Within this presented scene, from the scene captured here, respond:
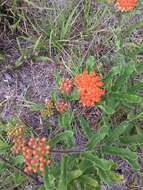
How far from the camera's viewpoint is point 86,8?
3781mm

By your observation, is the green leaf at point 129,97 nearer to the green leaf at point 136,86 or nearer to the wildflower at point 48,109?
the green leaf at point 136,86

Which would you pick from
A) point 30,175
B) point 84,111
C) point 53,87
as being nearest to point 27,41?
point 53,87

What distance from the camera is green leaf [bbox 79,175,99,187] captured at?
114 inches

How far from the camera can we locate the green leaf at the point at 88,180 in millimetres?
2903

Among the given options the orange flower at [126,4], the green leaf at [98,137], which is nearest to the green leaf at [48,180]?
the green leaf at [98,137]

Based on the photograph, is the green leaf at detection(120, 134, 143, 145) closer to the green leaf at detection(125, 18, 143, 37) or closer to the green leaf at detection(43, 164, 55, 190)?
the green leaf at detection(43, 164, 55, 190)

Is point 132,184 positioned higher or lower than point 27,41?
lower

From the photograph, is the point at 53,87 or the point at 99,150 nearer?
the point at 99,150

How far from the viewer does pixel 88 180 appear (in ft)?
9.61

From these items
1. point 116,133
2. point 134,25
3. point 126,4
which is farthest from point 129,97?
point 134,25

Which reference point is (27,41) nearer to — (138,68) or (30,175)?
(138,68)

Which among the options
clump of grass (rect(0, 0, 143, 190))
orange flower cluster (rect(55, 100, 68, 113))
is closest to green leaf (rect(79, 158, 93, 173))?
clump of grass (rect(0, 0, 143, 190))

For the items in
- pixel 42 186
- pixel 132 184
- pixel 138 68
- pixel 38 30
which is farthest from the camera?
pixel 38 30

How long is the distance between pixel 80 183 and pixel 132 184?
0.67 m
